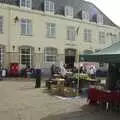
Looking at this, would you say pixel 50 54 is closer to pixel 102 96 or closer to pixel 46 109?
pixel 46 109

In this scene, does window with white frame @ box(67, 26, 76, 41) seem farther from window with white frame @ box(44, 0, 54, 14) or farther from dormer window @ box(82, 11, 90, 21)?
window with white frame @ box(44, 0, 54, 14)

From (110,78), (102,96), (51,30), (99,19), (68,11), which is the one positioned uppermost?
(68,11)

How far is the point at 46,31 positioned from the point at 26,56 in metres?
3.91

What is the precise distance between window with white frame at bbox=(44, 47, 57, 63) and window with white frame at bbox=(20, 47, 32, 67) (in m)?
2.06

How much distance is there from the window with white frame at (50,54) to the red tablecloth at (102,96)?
66.8 ft

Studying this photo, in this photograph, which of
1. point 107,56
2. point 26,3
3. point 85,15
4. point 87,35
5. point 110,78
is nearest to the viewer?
point 107,56

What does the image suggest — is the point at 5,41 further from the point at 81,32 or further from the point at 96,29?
the point at 96,29

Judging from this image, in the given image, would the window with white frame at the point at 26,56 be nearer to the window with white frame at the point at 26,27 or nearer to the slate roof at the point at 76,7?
the window with white frame at the point at 26,27

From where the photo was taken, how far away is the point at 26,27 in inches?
1238

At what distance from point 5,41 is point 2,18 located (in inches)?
92.6

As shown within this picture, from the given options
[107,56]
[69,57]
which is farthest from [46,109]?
[69,57]

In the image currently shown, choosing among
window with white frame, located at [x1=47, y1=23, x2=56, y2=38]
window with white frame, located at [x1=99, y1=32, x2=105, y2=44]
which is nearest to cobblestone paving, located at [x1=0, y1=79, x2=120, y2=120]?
window with white frame, located at [x1=47, y1=23, x2=56, y2=38]

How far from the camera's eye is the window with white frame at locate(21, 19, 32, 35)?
31.2 m

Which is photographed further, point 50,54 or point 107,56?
point 50,54
